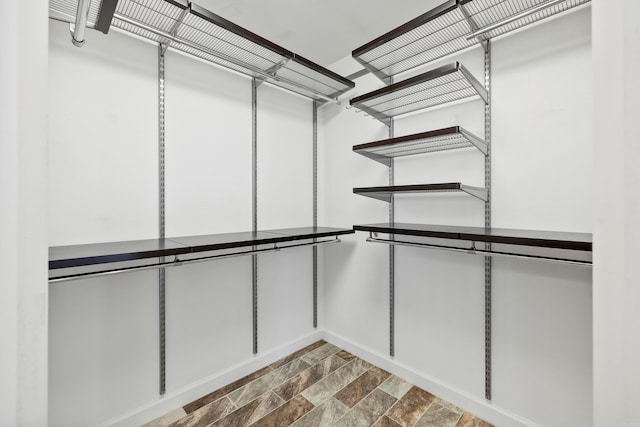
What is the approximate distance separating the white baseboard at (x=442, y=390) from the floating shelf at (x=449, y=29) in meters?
1.92

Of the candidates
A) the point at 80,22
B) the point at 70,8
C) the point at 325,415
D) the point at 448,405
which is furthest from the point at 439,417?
the point at 70,8

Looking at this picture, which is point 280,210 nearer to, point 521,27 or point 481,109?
point 481,109

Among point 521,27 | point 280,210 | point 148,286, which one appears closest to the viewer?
point 521,27

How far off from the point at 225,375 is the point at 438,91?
218 cm

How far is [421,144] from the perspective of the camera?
168 cm

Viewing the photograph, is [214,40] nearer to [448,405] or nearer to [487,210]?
[487,210]

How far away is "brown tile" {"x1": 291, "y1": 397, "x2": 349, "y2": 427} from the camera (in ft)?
5.08

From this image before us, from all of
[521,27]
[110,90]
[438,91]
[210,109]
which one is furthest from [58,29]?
[521,27]

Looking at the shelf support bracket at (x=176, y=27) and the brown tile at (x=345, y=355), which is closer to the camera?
the shelf support bracket at (x=176, y=27)

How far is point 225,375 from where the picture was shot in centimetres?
188

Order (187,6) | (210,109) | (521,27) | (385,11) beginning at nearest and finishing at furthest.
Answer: (187,6), (521,27), (385,11), (210,109)

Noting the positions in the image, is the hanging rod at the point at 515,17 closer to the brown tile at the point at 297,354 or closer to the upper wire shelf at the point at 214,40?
the upper wire shelf at the point at 214,40

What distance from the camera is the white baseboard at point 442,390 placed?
59.5 inches
